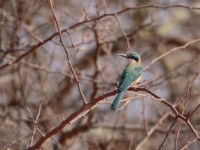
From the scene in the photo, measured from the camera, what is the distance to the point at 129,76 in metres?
4.09

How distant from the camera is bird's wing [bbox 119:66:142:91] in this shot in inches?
151

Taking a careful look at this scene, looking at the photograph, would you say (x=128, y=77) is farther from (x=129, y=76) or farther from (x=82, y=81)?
(x=82, y=81)

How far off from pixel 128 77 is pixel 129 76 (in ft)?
0.13

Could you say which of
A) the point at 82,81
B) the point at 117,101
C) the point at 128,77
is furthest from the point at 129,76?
the point at 82,81

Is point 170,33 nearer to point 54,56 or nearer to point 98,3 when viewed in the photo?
point 54,56

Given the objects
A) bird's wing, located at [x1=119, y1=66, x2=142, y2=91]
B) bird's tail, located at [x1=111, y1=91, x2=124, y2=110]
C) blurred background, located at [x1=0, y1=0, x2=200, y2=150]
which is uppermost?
blurred background, located at [x1=0, y1=0, x2=200, y2=150]

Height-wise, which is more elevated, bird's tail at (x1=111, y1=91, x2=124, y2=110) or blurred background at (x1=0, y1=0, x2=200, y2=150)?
blurred background at (x1=0, y1=0, x2=200, y2=150)

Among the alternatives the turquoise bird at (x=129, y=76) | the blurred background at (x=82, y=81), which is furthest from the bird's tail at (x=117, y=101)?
the blurred background at (x=82, y=81)

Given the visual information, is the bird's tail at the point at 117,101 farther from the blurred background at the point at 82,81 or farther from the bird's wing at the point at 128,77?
the blurred background at the point at 82,81

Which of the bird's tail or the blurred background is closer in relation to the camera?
the bird's tail

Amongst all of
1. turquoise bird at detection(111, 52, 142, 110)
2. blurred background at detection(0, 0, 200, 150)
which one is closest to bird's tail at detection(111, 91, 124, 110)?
turquoise bird at detection(111, 52, 142, 110)

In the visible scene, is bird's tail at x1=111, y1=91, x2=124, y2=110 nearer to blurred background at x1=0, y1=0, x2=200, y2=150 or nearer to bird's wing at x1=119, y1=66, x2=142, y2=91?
bird's wing at x1=119, y1=66, x2=142, y2=91

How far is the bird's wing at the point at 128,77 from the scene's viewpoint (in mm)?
3828

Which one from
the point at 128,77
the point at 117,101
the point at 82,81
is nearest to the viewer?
the point at 117,101
